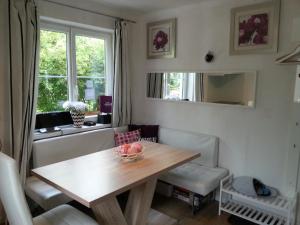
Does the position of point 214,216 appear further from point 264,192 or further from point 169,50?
point 169,50

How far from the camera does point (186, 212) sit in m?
2.54

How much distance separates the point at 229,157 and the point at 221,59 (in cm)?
107

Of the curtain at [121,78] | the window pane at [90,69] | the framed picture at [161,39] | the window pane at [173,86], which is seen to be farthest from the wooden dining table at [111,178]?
the framed picture at [161,39]

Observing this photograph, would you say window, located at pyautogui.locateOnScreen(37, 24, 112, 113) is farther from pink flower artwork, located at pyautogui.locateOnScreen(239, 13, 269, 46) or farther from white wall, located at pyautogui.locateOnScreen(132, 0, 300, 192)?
pink flower artwork, located at pyautogui.locateOnScreen(239, 13, 269, 46)

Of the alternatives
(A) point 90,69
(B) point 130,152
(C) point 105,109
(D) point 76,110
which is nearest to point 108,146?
(C) point 105,109

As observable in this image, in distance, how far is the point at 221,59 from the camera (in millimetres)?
2635

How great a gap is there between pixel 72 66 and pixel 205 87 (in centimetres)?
160

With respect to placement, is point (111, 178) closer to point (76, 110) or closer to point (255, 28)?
point (76, 110)

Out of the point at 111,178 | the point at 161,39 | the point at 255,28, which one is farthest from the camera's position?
the point at 161,39

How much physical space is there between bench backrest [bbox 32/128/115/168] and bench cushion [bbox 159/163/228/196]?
873 mm

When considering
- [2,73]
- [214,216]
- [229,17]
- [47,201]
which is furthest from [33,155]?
[229,17]

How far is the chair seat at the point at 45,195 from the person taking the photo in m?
2.02

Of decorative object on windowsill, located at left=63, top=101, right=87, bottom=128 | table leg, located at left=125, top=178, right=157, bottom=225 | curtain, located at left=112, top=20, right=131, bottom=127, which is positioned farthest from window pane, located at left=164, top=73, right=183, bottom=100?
table leg, located at left=125, top=178, right=157, bottom=225

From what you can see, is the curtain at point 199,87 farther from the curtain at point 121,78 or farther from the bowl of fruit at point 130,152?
the bowl of fruit at point 130,152
